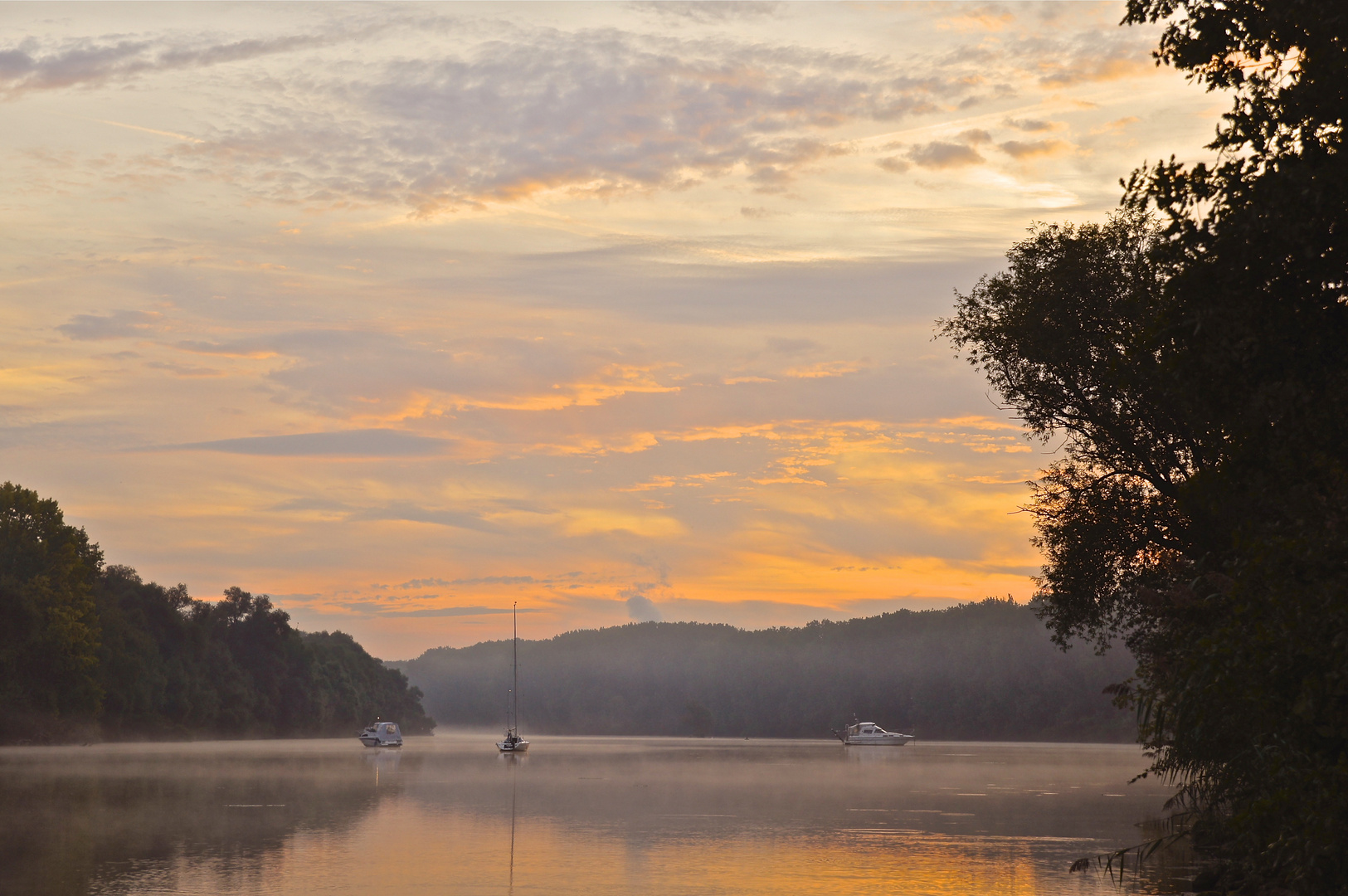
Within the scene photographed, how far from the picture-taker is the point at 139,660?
11588cm

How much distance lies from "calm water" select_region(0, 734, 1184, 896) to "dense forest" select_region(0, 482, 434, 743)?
31058mm

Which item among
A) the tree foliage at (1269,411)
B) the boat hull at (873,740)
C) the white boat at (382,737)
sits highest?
the tree foliage at (1269,411)

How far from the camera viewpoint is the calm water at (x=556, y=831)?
78.2ft

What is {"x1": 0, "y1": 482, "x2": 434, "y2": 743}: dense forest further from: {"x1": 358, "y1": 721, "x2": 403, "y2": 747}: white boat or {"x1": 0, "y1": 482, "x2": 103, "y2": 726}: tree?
{"x1": 358, "y1": 721, "x2": 403, "y2": 747}: white boat

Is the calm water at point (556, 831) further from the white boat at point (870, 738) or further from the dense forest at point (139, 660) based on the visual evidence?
the white boat at point (870, 738)

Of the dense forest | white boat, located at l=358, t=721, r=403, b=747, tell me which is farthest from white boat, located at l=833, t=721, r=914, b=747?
the dense forest

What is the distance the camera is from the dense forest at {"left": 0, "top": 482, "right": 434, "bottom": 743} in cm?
9744

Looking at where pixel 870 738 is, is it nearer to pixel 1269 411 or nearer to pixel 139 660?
pixel 139 660

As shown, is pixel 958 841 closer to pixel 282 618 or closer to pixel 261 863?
pixel 261 863

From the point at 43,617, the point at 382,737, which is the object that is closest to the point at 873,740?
the point at 382,737

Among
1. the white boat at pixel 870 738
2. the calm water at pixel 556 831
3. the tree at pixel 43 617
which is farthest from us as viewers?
the white boat at pixel 870 738

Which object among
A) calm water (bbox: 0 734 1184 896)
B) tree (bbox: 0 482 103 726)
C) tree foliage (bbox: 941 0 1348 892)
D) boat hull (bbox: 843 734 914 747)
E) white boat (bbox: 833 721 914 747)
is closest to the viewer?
tree foliage (bbox: 941 0 1348 892)

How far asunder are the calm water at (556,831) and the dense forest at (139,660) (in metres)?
31.1

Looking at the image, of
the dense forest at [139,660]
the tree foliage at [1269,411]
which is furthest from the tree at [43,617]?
the tree foliage at [1269,411]
